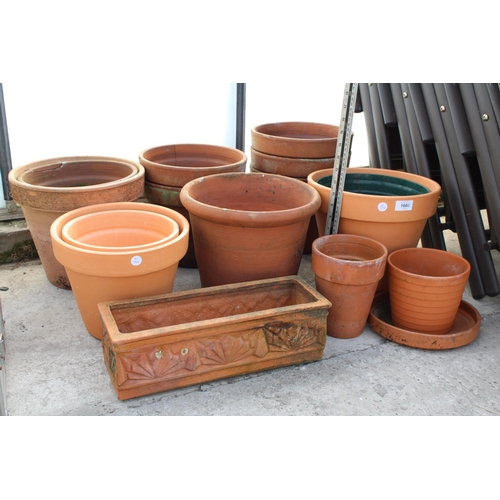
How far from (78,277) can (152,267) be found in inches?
13.5

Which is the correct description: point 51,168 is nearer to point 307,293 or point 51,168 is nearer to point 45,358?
point 45,358

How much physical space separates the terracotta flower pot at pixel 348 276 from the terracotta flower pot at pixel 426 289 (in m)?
0.13

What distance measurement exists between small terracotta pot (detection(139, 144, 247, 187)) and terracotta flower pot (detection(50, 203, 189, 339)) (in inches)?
21.5

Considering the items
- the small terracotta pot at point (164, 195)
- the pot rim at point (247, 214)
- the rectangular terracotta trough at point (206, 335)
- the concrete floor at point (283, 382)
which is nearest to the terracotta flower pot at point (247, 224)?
the pot rim at point (247, 214)

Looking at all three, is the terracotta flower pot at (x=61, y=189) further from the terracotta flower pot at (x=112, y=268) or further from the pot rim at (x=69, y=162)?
the terracotta flower pot at (x=112, y=268)

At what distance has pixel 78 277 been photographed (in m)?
2.38

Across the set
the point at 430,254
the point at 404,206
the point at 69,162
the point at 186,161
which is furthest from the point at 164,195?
the point at 430,254

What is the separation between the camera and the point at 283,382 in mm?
2344

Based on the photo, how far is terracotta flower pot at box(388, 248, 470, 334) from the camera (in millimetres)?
2543

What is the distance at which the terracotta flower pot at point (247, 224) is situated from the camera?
8.36 feet

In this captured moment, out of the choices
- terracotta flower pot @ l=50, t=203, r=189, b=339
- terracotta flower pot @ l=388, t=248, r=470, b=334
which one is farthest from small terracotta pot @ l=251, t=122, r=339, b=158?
terracotta flower pot @ l=50, t=203, r=189, b=339

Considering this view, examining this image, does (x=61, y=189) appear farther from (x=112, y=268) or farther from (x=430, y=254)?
(x=430, y=254)

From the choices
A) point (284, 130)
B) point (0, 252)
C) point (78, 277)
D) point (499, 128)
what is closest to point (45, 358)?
point (78, 277)
